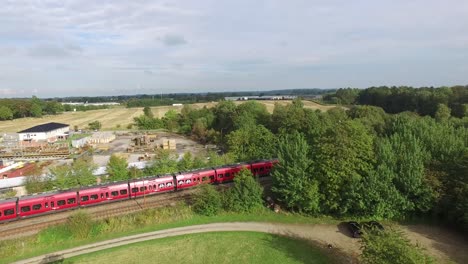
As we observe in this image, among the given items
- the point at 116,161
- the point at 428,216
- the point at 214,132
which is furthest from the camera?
the point at 214,132

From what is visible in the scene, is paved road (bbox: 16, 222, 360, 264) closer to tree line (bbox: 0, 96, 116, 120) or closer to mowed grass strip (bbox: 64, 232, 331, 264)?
mowed grass strip (bbox: 64, 232, 331, 264)

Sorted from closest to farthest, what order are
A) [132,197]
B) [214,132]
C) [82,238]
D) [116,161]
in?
1. [82,238]
2. [132,197]
3. [116,161]
4. [214,132]

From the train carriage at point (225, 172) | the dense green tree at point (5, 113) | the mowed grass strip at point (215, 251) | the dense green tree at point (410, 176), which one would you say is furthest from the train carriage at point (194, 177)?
the dense green tree at point (5, 113)

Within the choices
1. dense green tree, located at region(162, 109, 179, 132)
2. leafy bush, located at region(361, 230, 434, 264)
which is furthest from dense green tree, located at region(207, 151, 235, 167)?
dense green tree, located at region(162, 109, 179, 132)

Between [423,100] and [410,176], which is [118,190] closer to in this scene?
[410,176]

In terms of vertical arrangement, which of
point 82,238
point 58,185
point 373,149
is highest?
point 373,149

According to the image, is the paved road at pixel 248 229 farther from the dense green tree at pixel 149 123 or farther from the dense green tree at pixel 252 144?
the dense green tree at pixel 149 123


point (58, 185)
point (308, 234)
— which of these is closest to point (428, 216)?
point (308, 234)

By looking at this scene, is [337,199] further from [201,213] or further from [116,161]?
[116,161]
